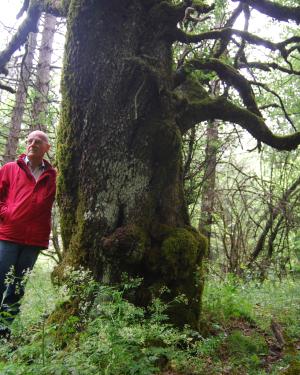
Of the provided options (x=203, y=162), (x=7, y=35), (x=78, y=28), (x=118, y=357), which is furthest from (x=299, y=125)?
(x=118, y=357)

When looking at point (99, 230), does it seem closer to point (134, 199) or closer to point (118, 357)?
point (134, 199)

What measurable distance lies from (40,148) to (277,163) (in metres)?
8.63

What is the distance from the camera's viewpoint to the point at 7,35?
10508 mm

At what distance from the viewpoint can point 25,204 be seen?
182 inches

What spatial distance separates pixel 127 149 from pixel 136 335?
7.38 ft

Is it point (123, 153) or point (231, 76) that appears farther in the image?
point (231, 76)

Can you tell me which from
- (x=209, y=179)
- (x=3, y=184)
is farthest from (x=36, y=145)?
(x=209, y=179)

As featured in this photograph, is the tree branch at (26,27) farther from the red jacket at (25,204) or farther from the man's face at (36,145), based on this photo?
the red jacket at (25,204)

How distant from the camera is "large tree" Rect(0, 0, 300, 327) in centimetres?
432

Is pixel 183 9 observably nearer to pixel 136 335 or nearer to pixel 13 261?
pixel 13 261

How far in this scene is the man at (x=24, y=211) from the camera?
14.9 feet

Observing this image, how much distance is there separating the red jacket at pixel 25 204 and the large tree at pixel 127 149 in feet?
0.79

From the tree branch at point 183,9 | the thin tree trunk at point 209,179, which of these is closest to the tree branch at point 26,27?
the tree branch at point 183,9

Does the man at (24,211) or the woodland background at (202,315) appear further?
the man at (24,211)
